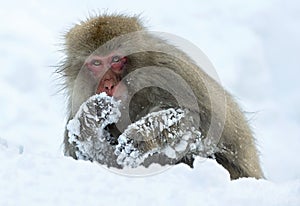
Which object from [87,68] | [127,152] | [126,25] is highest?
[126,25]

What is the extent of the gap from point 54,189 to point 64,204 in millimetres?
149

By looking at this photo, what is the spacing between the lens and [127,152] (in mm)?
3760

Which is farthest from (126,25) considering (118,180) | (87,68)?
(118,180)

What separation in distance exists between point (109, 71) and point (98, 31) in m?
0.28

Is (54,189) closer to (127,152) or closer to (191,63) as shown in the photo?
(127,152)

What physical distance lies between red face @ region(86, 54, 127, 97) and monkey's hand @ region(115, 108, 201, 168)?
0.88 ft

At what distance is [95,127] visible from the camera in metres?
3.89

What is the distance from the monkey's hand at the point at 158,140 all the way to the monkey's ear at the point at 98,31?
61 cm

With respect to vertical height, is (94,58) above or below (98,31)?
below

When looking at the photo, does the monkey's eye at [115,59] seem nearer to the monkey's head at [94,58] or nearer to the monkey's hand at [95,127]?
the monkey's head at [94,58]

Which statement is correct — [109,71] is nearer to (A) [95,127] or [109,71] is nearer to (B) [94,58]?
(B) [94,58]

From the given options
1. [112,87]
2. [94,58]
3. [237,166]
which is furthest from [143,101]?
[237,166]

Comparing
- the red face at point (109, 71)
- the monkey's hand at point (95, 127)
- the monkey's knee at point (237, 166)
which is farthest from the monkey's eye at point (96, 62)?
the monkey's knee at point (237, 166)

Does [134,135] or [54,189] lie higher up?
[54,189]
